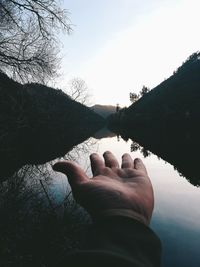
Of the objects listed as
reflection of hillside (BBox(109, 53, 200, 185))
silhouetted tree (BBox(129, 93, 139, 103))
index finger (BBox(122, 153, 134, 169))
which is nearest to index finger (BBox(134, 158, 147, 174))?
index finger (BBox(122, 153, 134, 169))

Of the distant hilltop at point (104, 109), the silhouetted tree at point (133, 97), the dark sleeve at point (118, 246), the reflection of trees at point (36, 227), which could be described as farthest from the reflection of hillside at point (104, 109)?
the dark sleeve at point (118, 246)

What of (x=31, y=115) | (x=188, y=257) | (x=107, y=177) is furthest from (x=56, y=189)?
(x=31, y=115)

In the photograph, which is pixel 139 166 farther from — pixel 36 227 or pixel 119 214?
pixel 36 227

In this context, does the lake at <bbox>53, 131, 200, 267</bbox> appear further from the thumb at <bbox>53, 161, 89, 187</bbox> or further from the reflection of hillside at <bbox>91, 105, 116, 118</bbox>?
the reflection of hillside at <bbox>91, 105, 116, 118</bbox>

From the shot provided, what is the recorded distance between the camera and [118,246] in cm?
122

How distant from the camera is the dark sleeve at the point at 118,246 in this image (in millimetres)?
1081

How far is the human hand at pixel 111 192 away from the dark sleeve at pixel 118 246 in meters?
0.08

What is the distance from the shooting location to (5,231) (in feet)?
15.3

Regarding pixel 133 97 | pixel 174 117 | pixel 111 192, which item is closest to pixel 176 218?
pixel 111 192

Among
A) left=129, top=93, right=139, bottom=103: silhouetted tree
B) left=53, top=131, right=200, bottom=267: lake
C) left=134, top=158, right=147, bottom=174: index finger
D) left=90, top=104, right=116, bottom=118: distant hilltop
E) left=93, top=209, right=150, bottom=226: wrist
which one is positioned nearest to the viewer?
left=93, top=209, right=150, bottom=226: wrist

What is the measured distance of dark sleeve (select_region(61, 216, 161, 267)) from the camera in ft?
3.55

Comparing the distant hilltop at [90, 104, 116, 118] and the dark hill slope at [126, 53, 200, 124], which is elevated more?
the distant hilltop at [90, 104, 116, 118]

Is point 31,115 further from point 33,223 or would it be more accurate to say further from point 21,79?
point 33,223

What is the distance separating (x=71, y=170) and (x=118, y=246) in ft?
2.05
